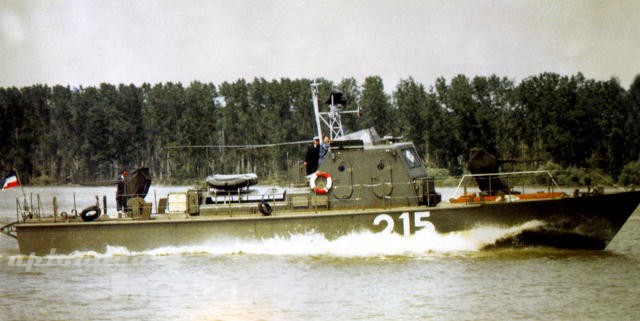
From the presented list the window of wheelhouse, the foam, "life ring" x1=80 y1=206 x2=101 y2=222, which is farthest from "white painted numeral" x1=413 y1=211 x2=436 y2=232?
"life ring" x1=80 y1=206 x2=101 y2=222

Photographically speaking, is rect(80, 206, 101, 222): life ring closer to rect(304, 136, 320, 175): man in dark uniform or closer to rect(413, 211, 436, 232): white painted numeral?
rect(304, 136, 320, 175): man in dark uniform

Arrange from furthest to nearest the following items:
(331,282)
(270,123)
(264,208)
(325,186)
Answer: (270,123) → (325,186) → (264,208) → (331,282)

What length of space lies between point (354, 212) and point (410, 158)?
2098mm

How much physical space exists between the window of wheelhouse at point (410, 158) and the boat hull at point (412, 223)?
4.21 ft

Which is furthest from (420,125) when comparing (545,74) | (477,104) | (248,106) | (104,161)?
(104,161)

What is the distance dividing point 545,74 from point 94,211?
3765 centimetres

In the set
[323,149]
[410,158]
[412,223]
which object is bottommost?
[412,223]

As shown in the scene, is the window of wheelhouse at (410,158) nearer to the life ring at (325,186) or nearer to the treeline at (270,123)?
the life ring at (325,186)

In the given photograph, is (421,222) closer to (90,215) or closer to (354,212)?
(354,212)

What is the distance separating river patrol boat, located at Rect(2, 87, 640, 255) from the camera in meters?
16.8

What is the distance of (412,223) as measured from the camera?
16.9 metres

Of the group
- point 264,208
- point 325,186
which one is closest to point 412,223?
point 325,186

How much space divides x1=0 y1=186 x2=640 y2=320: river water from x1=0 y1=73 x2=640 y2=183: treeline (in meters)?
29.0

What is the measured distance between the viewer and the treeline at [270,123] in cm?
4731
